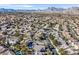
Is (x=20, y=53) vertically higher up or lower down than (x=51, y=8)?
lower down

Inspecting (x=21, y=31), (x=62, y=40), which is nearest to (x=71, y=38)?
(x=62, y=40)

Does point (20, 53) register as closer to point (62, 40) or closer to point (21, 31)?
point (21, 31)
